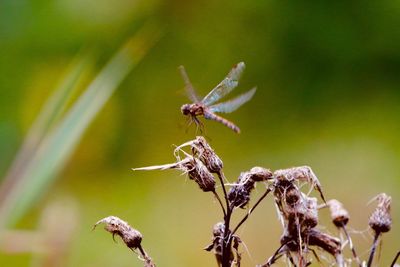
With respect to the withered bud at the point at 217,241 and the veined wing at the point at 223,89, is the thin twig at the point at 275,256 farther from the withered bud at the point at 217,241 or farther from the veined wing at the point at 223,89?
the veined wing at the point at 223,89

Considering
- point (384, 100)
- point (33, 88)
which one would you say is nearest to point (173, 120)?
point (33, 88)

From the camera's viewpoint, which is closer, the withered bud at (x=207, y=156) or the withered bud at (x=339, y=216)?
the withered bud at (x=207, y=156)

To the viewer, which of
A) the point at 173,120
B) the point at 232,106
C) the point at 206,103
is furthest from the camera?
the point at 173,120

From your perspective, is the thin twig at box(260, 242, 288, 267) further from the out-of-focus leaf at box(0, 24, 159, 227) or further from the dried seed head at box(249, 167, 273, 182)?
the out-of-focus leaf at box(0, 24, 159, 227)

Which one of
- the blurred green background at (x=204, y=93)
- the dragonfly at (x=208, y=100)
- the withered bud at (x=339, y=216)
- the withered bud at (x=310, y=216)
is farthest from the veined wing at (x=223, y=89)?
the blurred green background at (x=204, y=93)

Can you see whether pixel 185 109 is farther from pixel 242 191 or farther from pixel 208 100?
pixel 242 191

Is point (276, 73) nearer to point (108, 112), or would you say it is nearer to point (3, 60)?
point (108, 112)
